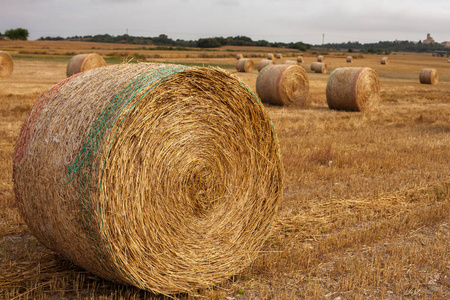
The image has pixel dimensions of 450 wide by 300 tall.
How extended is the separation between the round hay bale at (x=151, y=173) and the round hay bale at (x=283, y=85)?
1173 cm

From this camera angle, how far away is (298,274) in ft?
14.6

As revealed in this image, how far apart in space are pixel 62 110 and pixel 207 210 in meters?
1.59

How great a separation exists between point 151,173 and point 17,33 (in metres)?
97.5

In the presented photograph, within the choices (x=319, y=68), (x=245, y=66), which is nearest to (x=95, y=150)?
(x=245, y=66)

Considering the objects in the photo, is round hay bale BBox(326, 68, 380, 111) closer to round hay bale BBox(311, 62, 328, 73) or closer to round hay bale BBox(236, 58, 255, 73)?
round hay bale BBox(236, 58, 255, 73)

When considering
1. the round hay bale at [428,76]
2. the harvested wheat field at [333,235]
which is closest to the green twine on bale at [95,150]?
the harvested wheat field at [333,235]

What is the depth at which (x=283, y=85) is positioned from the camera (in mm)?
16281

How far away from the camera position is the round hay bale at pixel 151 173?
355 centimetres

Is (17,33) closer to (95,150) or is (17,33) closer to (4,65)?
(4,65)

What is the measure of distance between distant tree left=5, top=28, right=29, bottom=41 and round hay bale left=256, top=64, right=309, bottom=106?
8579 cm

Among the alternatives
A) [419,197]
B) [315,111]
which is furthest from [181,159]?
[315,111]

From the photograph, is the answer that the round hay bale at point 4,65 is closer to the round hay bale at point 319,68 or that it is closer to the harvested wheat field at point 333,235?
the harvested wheat field at point 333,235

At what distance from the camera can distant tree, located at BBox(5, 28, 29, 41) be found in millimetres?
89562

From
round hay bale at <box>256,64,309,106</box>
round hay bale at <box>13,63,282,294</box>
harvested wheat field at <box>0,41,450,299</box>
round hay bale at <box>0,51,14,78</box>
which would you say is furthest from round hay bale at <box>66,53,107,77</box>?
round hay bale at <box>13,63,282,294</box>
